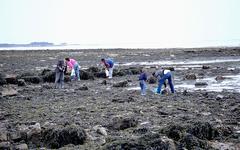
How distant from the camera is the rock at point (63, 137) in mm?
9172

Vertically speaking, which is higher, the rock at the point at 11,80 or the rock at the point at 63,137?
the rock at the point at 63,137

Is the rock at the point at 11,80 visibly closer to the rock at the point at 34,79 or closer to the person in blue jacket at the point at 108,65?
the rock at the point at 34,79

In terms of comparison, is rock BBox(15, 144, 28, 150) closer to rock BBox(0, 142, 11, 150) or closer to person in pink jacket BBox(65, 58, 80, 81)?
rock BBox(0, 142, 11, 150)

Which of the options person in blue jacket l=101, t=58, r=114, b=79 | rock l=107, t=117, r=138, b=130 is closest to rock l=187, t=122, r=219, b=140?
rock l=107, t=117, r=138, b=130

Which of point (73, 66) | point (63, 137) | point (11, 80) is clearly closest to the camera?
point (63, 137)

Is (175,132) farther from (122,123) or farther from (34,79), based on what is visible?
(34,79)

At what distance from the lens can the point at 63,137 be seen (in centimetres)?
929

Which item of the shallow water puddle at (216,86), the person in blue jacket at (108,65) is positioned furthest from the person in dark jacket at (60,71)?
the person in blue jacket at (108,65)

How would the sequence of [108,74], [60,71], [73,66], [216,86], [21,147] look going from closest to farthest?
[21,147] < [216,86] < [60,71] < [73,66] < [108,74]

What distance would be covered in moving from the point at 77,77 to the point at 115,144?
19.9 m

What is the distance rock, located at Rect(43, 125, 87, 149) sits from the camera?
917 cm

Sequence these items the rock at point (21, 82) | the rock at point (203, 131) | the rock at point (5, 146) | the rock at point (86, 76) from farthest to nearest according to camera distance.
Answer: the rock at point (86, 76) → the rock at point (21, 82) → the rock at point (203, 131) → the rock at point (5, 146)

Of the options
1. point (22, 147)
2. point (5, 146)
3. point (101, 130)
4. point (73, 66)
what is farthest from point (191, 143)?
point (73, 66)

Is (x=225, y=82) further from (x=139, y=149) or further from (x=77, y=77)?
(x=139, y=149)
